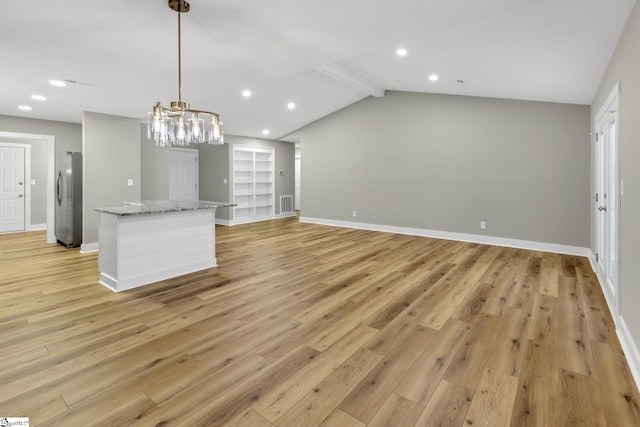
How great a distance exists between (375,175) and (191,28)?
5369mm

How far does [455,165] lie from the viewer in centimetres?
650

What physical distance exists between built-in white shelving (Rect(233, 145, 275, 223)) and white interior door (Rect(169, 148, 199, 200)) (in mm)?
1174

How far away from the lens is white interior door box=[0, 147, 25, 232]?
714 centimetres

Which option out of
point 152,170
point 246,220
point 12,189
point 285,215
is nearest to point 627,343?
point 152,170

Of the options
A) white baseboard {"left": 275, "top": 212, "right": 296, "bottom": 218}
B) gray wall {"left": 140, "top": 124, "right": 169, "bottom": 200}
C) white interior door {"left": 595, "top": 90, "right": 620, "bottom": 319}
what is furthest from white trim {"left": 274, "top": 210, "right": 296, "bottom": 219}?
white interior door {"left": 595, "top": 90, "right": 620, "bottom": 319}

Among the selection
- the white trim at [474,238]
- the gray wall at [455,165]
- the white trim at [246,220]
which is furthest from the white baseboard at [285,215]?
the white trim at [474,238]

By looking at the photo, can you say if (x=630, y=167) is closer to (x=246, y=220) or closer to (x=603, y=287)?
(x=603, y=287)

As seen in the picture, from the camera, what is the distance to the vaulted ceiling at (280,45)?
258 centimetres

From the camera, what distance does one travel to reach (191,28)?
2928 millimetres

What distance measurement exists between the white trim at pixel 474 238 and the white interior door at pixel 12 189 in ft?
22.8

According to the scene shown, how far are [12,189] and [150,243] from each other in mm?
5952

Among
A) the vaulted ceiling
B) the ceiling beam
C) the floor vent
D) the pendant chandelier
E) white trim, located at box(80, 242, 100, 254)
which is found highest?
the ceiling beam

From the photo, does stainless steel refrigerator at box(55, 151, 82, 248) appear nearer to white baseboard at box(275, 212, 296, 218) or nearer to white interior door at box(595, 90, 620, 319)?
white baseboard at box(275, 212, 296, 218)

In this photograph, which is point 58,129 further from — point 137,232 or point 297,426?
Result: point 297,426
